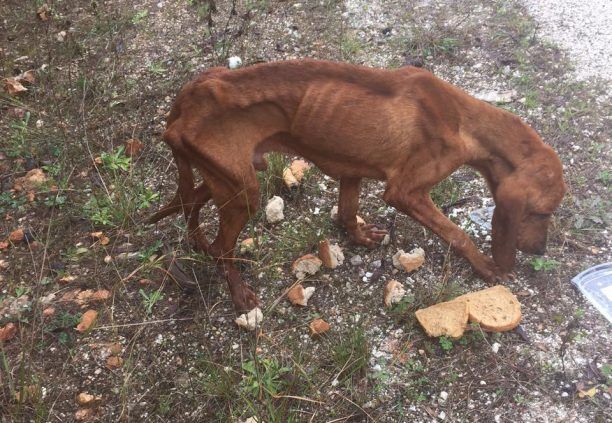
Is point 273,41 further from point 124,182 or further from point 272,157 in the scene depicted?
point 124,182

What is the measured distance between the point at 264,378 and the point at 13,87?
149 inches

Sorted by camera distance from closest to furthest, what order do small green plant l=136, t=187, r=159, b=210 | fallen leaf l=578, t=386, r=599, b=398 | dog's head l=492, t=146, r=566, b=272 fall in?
1. fallen leaf l=578, t=386, r=599, b=398
2. dog's head l=492, t=146, r=566, b=272
3. small green plant l=136, t=187, r=159, b=210

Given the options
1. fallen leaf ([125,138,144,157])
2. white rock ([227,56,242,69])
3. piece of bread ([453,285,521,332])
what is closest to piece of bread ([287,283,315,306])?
piece of bread ([453,285,521,332])

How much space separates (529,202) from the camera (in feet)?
11.6

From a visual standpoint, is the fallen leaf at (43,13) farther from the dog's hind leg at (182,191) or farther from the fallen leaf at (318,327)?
the fallen leaf at (318,327)

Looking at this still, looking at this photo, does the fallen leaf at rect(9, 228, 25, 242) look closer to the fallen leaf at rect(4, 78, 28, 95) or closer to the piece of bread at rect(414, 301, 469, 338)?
the fallen leaf at rect(4, 78, 28, 95)

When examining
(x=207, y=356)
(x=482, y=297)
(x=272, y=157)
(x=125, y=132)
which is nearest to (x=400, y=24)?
(x=272, y=157)

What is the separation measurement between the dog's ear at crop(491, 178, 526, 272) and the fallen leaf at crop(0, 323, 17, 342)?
2.99 metres

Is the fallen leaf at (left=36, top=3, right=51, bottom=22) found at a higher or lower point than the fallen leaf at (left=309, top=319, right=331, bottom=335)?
higher

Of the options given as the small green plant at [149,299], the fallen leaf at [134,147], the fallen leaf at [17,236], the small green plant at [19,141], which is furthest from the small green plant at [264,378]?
the small green plant at [19,141]

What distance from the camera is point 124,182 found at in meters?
4.39

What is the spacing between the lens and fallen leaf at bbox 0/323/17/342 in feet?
11.9

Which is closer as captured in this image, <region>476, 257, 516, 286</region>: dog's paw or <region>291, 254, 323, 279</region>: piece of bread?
<region>476, 257, 516, 286</region>: dog's paw

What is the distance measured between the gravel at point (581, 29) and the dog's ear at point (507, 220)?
7.48ft
